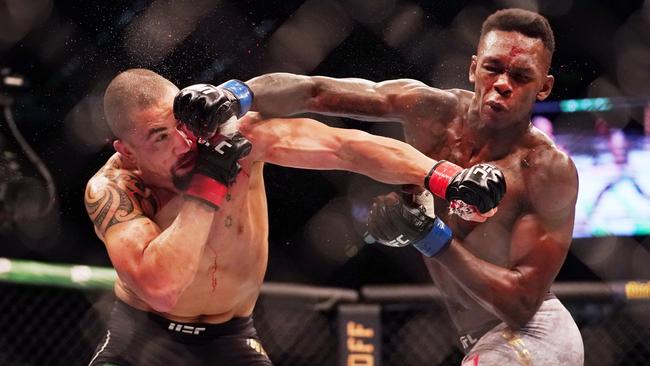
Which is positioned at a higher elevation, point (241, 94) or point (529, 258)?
point (241, 94)

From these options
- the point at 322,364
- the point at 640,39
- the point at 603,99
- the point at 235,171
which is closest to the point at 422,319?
the point at 322,364

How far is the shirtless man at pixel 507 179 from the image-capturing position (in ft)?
7.08

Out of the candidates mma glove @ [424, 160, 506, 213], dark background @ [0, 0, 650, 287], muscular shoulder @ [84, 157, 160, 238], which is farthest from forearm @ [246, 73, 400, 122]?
dark background @ [0, 0, 650, 287]

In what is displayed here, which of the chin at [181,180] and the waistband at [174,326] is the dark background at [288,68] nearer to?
the waistband at [174,326]

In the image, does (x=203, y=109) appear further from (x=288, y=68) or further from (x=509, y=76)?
(x=288, y=68)

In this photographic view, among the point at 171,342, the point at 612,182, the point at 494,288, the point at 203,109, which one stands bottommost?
the point at 612,182

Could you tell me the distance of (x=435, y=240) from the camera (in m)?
2.12

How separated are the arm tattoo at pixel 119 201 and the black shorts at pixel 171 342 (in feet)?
1.07

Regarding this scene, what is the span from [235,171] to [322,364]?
133 centimetres

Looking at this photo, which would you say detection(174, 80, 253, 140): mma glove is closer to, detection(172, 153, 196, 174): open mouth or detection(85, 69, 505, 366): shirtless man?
detection(85, 69, 505, 366): shirtless man

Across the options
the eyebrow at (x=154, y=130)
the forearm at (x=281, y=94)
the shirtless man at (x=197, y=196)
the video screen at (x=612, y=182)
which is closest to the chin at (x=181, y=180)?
the shirtless man at (x=197, y=196)

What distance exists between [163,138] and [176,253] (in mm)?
299

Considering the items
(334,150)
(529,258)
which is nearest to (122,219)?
(334,150)

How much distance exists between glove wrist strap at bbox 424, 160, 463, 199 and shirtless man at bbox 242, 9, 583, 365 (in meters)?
0.23
